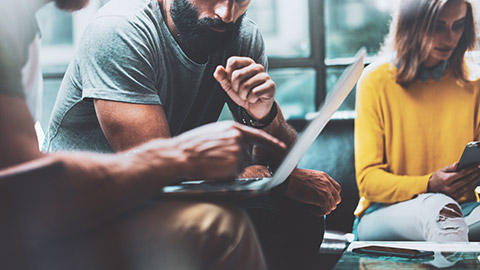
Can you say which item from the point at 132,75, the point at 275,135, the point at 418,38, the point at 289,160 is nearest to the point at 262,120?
the point at 275,135

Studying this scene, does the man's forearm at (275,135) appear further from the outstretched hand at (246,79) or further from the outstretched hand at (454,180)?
the outstretched hand at (454,180)

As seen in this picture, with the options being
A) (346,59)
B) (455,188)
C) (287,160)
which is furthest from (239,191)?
(346,59)

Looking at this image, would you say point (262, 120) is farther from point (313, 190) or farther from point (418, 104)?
point (418, 104)

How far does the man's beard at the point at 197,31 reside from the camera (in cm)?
131

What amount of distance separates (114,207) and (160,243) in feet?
0.21

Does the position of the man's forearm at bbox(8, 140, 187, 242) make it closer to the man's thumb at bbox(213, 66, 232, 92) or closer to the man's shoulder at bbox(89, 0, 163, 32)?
the man's thumb at bbox(213, 66, 232, 92)

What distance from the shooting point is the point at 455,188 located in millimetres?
1506

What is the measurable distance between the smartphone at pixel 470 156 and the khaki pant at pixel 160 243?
0.96 metres

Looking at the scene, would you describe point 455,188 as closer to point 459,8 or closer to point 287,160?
point 459,8

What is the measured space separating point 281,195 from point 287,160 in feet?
1.55

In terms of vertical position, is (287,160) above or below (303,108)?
above

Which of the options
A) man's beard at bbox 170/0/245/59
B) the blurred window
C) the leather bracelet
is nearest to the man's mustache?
man's beard at bbox 170/0/245/59

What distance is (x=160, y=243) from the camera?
1.89ft

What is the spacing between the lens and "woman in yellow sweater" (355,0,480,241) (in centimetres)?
169
